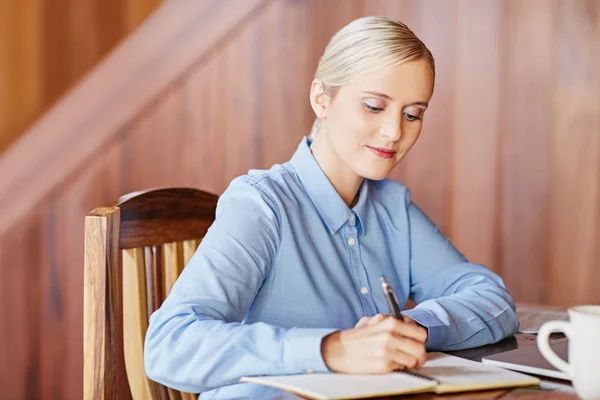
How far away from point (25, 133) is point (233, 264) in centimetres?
137

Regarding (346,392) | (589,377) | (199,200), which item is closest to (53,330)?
(199,200)

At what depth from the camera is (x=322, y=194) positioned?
4.45ft

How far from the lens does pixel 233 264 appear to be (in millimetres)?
1139

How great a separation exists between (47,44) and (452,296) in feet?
5.76

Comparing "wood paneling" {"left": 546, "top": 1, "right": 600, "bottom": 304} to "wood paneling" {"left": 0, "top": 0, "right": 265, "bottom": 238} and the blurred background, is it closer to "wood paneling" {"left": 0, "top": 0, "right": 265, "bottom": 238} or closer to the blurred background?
the blurred background

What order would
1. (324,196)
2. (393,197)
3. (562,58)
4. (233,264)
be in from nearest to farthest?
1. (233,264)
2. (324,196)
3. (393,197)
4. (562,58)

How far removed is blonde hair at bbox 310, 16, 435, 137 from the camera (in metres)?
1.25

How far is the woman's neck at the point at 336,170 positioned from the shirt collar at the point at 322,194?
3 cm

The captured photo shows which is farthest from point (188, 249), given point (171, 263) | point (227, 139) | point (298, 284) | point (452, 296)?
point (227, 139)

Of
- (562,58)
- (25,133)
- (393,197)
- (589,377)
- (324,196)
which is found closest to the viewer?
(589,377)

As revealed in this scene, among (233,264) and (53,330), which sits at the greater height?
A: (233,264)

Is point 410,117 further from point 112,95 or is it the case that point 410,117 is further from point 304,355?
point 112,95

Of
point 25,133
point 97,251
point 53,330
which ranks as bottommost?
point 53,330

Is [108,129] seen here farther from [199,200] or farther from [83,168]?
[199,200]
